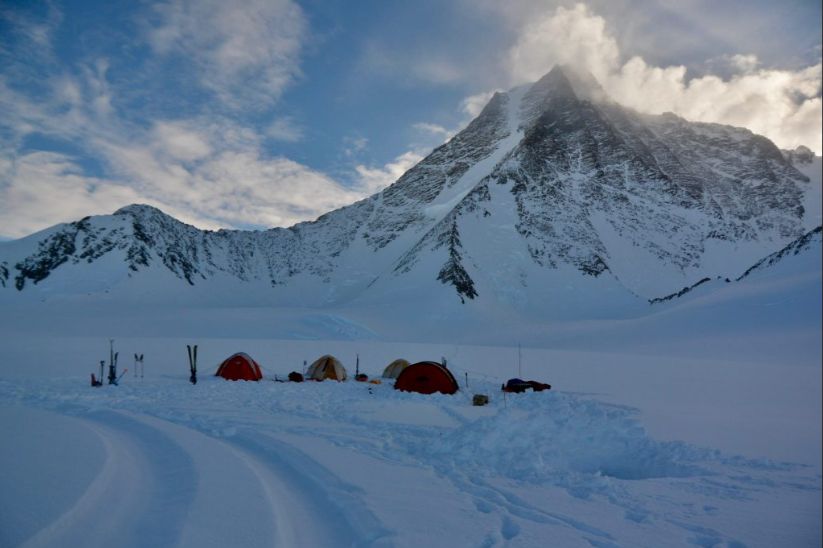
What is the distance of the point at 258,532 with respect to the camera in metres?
4.83

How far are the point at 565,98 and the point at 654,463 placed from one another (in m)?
158

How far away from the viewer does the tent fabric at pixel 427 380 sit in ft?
63.4

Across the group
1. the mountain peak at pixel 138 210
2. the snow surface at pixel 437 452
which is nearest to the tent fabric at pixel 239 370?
the snow surface at pixel 437 452

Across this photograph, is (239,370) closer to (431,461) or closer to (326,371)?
A: (326,371)

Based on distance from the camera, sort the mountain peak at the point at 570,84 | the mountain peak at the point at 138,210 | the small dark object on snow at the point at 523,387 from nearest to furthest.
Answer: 1. the small dark object on snow at the point at 523,387
2. the mountain peak at the point at 138,210
3. the mountain peak at the point at 570,84

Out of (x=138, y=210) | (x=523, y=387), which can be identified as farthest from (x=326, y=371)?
(x=138, y=210)

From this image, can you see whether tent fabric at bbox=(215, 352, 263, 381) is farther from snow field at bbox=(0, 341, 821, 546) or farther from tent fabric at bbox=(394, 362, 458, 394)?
snow field at bbox=(0, 341, 821, 546)

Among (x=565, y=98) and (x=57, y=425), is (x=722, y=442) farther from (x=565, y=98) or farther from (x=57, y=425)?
(x=565, y=98)

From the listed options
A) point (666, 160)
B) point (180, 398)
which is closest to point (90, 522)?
point (180, 398)

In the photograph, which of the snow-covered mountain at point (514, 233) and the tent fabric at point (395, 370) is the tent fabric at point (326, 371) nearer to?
the tent fabric at point (395, 370)

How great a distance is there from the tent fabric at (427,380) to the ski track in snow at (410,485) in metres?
7.14

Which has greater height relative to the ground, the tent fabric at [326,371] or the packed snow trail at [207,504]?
the packed snow trail at [207,504]

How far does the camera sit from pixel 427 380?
19625 millimetres

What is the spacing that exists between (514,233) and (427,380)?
80376 mm
